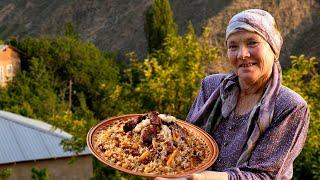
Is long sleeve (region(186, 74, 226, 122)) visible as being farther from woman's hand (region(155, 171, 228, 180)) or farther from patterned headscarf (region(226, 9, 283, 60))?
woman's hand (region(155, 171, 228, 180))

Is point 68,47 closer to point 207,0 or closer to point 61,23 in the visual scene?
point 207,0

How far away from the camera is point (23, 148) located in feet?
60.3

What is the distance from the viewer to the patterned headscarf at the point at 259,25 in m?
2.24

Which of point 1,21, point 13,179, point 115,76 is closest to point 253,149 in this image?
point 13,179

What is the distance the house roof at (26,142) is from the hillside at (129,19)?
1774cm

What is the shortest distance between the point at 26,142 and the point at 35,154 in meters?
0.84

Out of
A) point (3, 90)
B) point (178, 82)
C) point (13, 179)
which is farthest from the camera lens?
point (3, 90)

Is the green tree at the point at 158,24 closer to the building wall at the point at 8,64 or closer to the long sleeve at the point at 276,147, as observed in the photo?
the building wall at the point at 8,64

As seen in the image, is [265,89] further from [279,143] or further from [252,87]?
[279,143]

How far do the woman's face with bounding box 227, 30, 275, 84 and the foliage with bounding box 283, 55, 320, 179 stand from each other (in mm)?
6370

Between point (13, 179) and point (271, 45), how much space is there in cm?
1599

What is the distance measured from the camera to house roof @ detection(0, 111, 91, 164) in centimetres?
1799

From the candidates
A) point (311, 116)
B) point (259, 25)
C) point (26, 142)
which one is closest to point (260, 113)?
point (259, 25)

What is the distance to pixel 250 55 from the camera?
2254 mm
